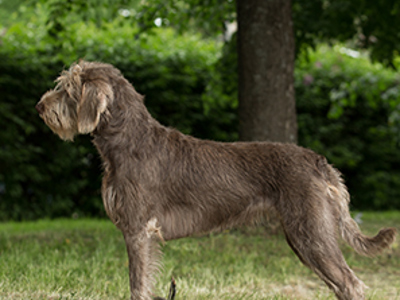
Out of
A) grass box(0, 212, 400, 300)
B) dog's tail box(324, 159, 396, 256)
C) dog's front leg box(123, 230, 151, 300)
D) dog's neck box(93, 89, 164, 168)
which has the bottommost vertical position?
grass box(0, 212, 400, 300)

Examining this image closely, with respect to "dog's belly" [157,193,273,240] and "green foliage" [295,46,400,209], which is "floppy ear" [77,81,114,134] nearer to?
"dog's belly" [157,193,273,240]

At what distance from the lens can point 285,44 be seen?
21.5 ft

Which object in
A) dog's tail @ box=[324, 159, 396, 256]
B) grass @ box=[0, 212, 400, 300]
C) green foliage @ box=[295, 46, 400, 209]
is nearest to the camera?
dog's tail @ box=[324, 159, 396, 256]

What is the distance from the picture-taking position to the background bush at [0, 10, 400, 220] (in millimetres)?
8961

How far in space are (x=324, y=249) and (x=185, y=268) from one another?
7.04 ft

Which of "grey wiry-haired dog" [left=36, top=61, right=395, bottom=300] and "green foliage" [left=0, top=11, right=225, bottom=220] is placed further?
"green foliage" [left=0, top=11, right=225, bottom=220]

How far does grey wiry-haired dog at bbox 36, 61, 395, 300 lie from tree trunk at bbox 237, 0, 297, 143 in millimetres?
2384

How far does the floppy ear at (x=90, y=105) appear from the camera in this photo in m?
3.88

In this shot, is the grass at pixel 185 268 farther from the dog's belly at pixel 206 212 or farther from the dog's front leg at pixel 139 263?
the dog's belly at pixel 206 212

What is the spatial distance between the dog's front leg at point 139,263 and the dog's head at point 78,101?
94 cm

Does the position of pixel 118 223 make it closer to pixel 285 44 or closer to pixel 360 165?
pixel 285 44

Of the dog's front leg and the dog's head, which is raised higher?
the dog's head

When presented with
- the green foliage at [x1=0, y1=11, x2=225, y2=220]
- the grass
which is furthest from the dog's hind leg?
the green foliage at [x1=0, y1=11, x2=225, y2=220]

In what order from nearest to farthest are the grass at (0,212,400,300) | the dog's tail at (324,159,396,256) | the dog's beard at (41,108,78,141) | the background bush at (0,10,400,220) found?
the dog's beard at (41,108,78,141) → the dog's tail at (324,159,396,256) → the grass at (0,212,400,300) → the background bush at (0,10,400,220)
